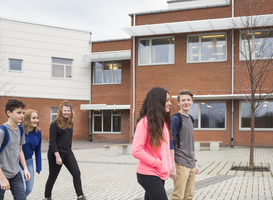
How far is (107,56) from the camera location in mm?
23859

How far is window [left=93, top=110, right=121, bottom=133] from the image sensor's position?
80.9 ft

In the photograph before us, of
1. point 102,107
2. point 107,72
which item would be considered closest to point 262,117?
point 102,107

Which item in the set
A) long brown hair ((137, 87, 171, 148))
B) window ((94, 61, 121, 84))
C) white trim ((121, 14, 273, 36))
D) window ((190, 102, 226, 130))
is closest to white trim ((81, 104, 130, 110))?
window ((94, 61, 121, 84))

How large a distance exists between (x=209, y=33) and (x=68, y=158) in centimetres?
1440

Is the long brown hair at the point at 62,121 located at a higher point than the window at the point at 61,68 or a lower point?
lower

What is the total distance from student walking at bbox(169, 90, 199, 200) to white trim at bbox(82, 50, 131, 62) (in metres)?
19.4

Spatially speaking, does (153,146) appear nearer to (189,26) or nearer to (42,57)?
(189,26)

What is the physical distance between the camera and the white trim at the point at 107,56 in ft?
76.3

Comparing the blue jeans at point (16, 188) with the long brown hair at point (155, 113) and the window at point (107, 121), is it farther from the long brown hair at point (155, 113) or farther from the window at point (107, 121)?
the window at point (107, 121)

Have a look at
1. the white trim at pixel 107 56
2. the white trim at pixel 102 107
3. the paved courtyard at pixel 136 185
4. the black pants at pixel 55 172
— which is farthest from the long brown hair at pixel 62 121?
the white trim at pixel 107 56

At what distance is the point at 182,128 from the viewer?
13.0 feet

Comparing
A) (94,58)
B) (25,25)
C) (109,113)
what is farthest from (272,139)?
(25,25)

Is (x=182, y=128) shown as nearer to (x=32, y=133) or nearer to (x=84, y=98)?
(x=32, y=133)

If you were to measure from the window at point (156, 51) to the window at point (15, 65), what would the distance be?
1025cm
